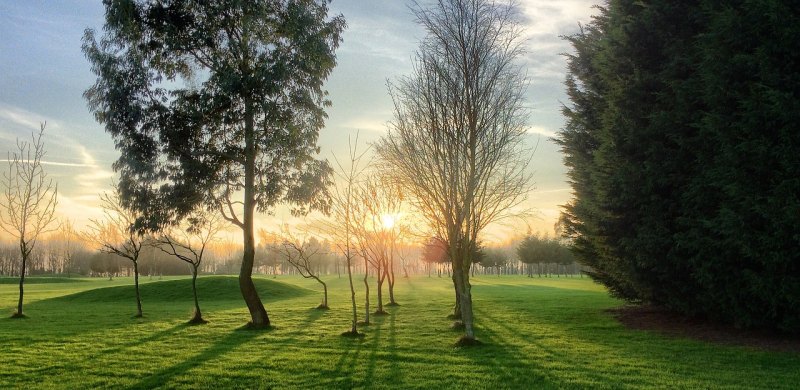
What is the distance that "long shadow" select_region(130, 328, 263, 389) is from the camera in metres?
10.4

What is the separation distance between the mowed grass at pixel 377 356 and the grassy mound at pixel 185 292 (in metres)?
14.0

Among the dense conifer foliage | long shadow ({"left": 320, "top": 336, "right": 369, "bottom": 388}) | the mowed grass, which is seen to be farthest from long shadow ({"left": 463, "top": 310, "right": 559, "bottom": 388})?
the dense conifer foliage

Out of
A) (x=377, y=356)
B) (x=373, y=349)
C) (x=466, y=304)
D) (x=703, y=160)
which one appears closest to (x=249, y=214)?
(x=373, y=349)

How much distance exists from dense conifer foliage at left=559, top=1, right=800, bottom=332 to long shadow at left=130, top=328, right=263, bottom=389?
13.6 meters

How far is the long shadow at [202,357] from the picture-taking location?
1036 cm

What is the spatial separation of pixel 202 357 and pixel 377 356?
15.4 ft

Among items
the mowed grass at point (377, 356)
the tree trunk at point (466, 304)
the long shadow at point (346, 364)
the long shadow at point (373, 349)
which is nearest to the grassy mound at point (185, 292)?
the mowed grass at point (377, 356)

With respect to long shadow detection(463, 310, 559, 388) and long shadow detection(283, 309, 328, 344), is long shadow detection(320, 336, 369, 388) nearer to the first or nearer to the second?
long shadow detection(283, 309, 328, 344)

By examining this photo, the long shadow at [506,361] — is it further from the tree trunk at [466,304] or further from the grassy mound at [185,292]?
the grassy mound at [185,292]

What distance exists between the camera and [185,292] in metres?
38.6

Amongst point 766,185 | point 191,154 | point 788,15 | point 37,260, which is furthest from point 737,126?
point 37,260

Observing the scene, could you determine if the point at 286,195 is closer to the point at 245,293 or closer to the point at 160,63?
the point at 245,293

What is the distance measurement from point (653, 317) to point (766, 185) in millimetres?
8538

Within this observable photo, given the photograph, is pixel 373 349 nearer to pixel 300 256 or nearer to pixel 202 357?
pixel 202 357
